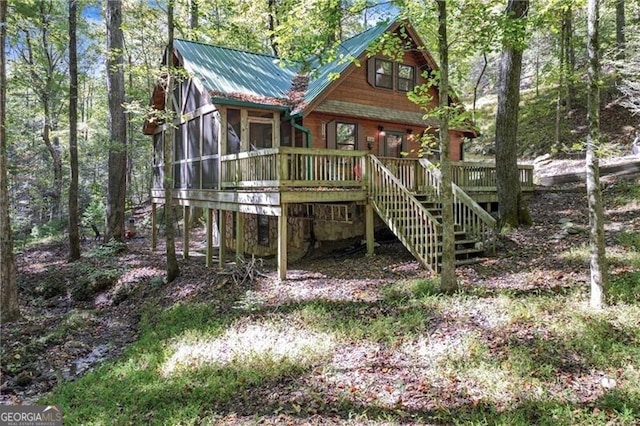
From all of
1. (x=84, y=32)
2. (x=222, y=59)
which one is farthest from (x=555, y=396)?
(x=84, y=32)

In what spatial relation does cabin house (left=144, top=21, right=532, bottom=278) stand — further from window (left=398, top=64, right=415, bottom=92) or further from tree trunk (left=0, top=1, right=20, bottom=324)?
tree trunk (left=0, top=1, right=20, bottom=324)

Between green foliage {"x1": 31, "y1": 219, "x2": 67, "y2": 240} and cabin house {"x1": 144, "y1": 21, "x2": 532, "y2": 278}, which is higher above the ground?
cabin house {"x1": 144, "y1": 21, "x2": 532, "y2": 278}

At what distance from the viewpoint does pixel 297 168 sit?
9156mm

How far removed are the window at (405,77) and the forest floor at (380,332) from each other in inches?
255

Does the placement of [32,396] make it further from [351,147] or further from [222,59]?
[222,59]

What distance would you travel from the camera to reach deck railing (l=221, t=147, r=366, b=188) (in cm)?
898

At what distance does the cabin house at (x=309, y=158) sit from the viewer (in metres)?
9.45

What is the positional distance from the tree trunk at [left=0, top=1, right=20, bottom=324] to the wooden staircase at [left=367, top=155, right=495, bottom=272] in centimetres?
829

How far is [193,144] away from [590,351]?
12.6 m

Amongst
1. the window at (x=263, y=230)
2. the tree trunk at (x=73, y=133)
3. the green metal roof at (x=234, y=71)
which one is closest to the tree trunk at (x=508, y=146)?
the green metal roof at (x=234, y=71)

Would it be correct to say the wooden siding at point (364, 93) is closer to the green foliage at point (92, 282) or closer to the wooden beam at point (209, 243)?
the wooden beam at point (209, 243)

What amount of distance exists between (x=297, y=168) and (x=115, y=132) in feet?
33.1

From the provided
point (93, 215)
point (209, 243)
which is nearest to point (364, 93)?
point (209, 243)

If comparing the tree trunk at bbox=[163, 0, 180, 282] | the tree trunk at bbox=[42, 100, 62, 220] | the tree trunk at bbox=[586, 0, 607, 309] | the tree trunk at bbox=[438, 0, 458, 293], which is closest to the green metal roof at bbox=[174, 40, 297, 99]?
the tree trunk at bbox=[163, 0, 180, 282]
